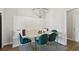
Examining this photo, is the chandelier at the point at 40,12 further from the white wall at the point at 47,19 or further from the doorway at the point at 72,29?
the doorway at the point at 72,29

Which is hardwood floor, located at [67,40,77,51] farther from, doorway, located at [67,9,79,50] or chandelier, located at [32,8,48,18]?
chandelier, located at [32,8,48,18]

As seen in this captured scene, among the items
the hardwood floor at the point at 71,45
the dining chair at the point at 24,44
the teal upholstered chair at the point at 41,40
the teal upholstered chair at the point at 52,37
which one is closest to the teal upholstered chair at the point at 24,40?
the dining chair at the point at 24,44

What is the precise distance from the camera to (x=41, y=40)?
2.02 metres

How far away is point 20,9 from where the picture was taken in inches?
77.2

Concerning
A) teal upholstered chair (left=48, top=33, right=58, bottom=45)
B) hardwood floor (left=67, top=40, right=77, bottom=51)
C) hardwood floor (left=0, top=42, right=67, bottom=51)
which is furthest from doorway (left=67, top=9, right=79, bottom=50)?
teal upholstered chair (left=48, top=33, right=58, bottom=45)

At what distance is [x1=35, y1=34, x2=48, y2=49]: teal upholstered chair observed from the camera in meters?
2.01

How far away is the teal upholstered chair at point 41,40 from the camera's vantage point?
2.01 meters

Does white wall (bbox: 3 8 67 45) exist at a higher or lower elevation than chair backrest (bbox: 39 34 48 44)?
higher

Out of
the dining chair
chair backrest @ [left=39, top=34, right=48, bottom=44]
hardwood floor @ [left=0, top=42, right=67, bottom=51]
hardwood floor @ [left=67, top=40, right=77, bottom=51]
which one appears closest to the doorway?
hardwood floor @ [left=67, top=40, right=77, bottom=51]

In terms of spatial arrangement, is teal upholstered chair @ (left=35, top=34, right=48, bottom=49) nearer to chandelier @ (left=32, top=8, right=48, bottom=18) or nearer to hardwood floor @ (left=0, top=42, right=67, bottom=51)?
hardwood floor @ (left=0, top=42, right=67, bottom=51)

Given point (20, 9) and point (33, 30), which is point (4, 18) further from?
point (33, 30)

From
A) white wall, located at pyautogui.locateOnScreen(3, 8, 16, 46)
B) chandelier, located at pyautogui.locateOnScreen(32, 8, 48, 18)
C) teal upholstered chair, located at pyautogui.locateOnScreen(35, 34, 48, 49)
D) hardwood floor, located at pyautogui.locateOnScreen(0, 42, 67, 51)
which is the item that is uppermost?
chandelier, located at pyautogui.locateOnScreen(32, 8, 48, 18)
